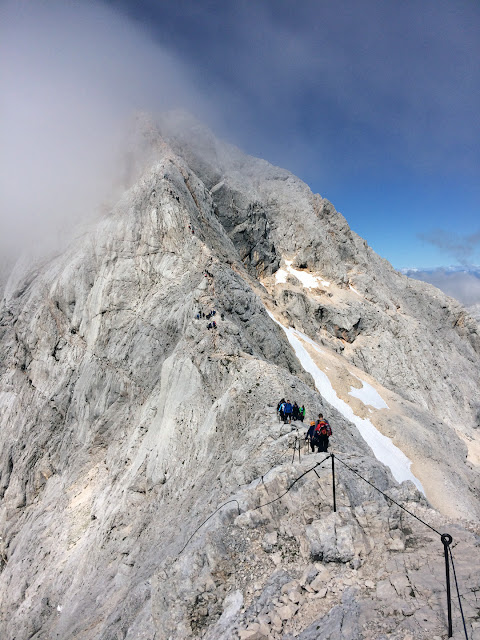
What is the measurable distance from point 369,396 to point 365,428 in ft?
19.4

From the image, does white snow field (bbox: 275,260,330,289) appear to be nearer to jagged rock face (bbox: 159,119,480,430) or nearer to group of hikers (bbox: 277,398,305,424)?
jagged rock face (bbox: 159,119,480,430)

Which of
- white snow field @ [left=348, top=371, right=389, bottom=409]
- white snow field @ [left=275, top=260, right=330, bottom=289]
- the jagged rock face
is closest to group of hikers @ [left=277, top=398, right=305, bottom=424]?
white snow field @ [left=348, top=371, right=389, bottom=409]

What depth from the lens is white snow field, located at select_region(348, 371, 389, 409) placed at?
113ft

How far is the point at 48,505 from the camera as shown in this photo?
26734 mm

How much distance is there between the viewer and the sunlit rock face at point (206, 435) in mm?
8836

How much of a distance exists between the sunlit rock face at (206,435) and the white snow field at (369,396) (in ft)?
2.20

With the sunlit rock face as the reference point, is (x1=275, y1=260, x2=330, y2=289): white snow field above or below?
above

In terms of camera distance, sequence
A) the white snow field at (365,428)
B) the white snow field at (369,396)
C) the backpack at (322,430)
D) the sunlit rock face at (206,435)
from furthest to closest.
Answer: the white snow field at (369,396) < the white snow field at (365,428) < the backpack at (322,430) < the sunlit rock face at (206,435)

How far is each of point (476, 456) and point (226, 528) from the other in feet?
119

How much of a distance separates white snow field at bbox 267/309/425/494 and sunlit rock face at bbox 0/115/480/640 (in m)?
0.39

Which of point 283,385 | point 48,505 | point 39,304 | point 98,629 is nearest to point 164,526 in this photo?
point 98,629

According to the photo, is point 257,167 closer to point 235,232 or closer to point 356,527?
point 235,232

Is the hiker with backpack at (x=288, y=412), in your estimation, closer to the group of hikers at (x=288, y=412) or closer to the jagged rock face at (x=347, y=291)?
the group of hikers at (x=288, y=412)

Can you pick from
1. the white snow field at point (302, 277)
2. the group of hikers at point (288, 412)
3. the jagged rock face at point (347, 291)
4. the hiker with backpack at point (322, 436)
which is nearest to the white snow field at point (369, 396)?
the jagged rock face at point (347, 291)
